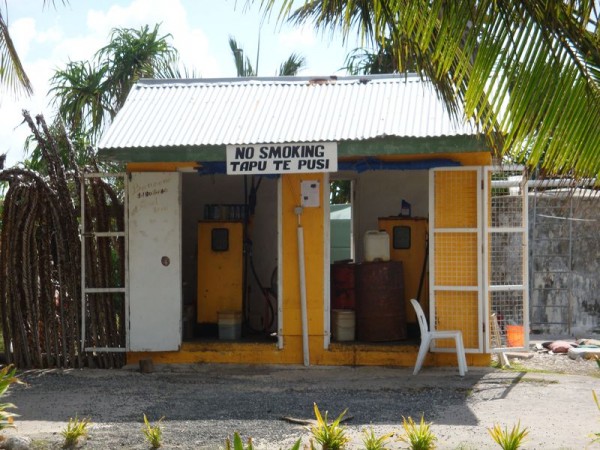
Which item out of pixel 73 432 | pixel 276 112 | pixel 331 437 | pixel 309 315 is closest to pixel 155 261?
pixel 309 315

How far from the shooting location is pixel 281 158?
36.3 feet

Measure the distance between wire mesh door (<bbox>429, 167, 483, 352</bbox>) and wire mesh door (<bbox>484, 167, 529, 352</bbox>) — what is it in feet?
0.59

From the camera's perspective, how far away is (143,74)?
2059 centimetres

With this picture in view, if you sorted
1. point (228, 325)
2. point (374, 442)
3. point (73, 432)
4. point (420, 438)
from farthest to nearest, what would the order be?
point (228, 325), point (73, 432), point (420, 438), point (374, 442)

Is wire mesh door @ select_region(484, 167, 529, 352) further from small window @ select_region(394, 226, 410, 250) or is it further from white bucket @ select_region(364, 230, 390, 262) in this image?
white bucket @ select_region(364, 230, 390, 262)

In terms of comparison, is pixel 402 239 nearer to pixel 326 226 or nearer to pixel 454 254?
pixel 454 254

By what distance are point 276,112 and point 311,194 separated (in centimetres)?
125

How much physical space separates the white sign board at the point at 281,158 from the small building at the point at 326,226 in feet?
0.05

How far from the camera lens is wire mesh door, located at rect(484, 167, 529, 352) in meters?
11.4

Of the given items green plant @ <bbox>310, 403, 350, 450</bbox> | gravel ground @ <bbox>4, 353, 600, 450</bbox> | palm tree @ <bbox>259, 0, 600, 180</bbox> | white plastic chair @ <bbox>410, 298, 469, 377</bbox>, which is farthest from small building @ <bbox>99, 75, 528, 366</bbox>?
palm tree @ <bbox>259, 0, 600, 180</bbox>

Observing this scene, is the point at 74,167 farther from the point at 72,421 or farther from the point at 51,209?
the point at 72,421

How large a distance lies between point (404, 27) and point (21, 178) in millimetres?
6898

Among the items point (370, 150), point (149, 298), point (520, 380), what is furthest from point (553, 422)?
point (149, 298)

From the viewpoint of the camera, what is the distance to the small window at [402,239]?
12930 mm
